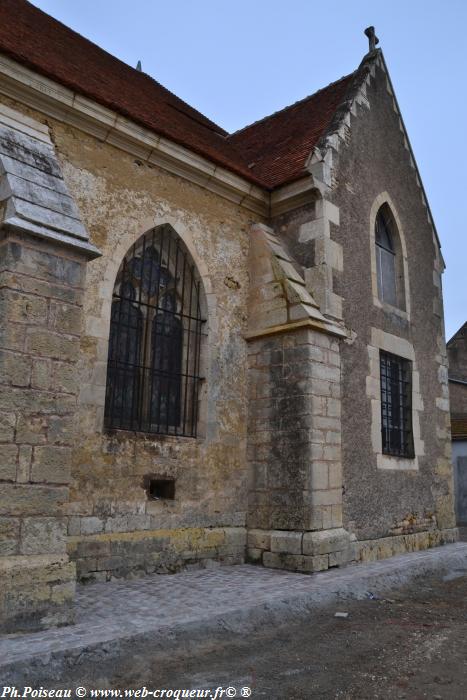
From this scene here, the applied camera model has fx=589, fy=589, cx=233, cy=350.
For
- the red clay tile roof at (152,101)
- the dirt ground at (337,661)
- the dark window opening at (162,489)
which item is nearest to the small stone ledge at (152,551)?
the dark window opening at (162,489)

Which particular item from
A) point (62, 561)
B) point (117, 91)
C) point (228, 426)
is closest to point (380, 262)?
point (228, 426)

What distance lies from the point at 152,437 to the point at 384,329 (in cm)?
416

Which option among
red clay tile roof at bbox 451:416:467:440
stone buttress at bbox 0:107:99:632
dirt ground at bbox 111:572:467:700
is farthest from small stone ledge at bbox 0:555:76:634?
red clay tile roof at bbox 451:416:467:440

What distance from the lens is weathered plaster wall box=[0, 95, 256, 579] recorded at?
230 inches

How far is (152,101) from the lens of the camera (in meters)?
8.73

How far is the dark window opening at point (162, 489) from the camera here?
6512 mm

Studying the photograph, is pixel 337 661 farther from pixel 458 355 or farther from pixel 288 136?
pixel 458 355

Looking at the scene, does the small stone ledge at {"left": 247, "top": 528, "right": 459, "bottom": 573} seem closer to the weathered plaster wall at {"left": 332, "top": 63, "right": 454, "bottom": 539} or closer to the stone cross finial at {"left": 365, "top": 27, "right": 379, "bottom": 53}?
the weathered plaster wall at {"left": 332, "top": 63, "right": 454, "bottom": 539}

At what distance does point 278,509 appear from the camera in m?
7.01

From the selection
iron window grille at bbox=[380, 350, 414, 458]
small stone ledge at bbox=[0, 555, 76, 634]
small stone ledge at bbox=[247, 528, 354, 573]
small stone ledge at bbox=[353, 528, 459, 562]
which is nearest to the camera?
small stone ledge at bbox=[0, 555, 76, 634]

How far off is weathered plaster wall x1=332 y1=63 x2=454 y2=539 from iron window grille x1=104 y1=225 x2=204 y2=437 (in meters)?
2.03

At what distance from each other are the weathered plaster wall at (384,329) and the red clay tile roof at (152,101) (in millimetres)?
798

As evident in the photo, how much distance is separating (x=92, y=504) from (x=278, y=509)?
231 centimetres

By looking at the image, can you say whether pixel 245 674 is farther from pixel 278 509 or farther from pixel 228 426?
pixel 228 426
